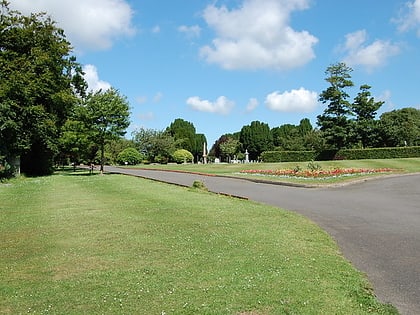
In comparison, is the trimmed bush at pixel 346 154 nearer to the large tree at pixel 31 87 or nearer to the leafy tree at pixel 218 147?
the large tree at pixel 31 87

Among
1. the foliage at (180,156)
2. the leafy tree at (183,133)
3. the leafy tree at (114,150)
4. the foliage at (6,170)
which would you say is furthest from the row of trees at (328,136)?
the foliage at (6,170)

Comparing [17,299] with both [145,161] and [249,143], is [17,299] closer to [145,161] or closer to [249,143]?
[145,161]

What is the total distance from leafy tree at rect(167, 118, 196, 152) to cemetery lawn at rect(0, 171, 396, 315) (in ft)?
264

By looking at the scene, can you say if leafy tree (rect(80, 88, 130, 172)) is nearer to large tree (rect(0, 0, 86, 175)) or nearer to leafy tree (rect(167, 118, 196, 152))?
large tree (rect(0, 0, 86, 175))

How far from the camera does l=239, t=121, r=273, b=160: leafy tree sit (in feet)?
309

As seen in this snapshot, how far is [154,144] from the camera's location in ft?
264

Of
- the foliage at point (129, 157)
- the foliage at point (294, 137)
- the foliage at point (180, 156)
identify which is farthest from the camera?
the foliage at point (180, 156)

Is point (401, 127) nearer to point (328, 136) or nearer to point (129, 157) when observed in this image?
point (328, 136)

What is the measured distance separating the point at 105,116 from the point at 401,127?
49.4 meters

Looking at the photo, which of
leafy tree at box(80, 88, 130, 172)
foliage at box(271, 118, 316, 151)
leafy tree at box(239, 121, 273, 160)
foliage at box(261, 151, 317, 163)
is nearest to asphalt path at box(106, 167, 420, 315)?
leafy tree at box(80, 88, 130, 172)

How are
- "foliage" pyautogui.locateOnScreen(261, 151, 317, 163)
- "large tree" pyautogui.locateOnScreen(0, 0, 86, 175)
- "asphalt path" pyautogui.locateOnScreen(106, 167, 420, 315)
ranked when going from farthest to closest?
"foliage" pyautogui.locateOnScreen(261, 151, 317, 163) < "large tree" pyautogui.locateOnScreen(0, 0, 86, 175) < "asphalt path" pyautogui.locateOnScreen(106, 167, 420, 315)

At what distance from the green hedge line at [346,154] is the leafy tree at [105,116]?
2302 cm

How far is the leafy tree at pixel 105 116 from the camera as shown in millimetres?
34156

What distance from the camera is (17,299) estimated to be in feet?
14.7
